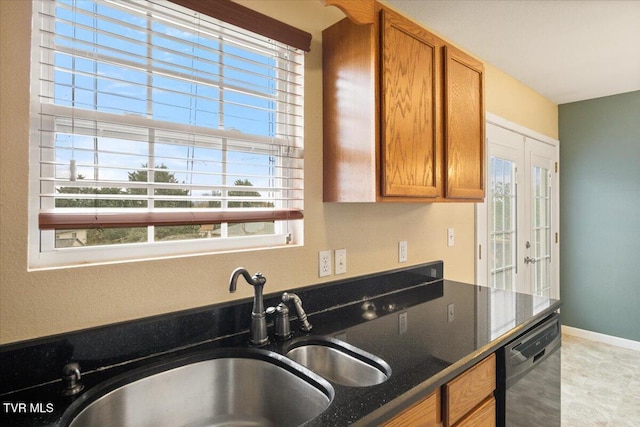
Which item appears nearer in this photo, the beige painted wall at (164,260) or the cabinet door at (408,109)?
the beige painted wall at (164,260)

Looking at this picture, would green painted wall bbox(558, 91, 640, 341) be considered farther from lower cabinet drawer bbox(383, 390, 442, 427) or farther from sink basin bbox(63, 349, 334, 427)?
sink basin bbox(63, 349, 334, 427)

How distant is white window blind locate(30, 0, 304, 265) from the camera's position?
1052 mm

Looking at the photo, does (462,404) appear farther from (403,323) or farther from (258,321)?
(258,321)

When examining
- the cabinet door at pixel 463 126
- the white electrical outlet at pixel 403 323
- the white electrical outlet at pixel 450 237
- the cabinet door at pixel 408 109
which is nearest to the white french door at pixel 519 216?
the white electrical outlet at pixel 450 237

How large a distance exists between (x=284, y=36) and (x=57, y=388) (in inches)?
56.4

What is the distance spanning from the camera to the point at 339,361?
1.21m

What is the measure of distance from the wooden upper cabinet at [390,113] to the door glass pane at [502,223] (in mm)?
1191

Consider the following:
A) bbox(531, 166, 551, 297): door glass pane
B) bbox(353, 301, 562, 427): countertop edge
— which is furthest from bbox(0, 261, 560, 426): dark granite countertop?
bbox(531, 166, 551, 297): door glass pane

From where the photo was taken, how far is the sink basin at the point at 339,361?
110 centimetres

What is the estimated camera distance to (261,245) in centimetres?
151

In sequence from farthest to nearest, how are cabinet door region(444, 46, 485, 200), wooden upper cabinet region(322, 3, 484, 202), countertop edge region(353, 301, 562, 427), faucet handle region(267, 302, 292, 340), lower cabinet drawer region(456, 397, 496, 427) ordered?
cabinet door region(444, 46, 485, 200) < wooden upper cabinet region(322, 3, 484, 202) < faucet handle region(267, 302, 292, 340) < lower cabinet drawer region(456, 397, 496, 427) < countertop edge region(353, 301, 562, 427)

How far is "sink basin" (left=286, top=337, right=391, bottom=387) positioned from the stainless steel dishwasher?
1.72ft

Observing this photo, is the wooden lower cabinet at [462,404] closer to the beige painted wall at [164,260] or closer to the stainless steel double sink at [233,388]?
the stainless steel double sink at [233,388]

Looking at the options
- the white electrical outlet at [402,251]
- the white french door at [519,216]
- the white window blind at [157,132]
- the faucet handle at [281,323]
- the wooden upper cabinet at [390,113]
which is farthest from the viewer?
the white french door at [519,216]
